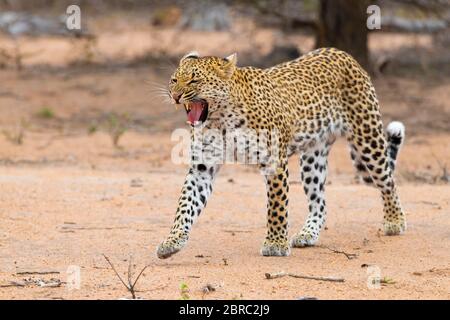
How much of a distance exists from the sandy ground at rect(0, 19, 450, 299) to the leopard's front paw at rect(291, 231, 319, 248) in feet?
0.41

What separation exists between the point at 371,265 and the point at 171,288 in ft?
5.71

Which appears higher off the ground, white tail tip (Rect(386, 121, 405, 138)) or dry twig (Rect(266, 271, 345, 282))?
white tail tip (Rect(386, 121, 405, 138))

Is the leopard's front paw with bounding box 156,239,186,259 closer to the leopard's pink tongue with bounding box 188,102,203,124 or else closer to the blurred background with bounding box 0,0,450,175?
the leopard's pink tongue with bounding box 188,102,203,124

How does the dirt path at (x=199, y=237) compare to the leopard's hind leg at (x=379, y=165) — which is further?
the leopard's hind leg at (x=379, y=165)

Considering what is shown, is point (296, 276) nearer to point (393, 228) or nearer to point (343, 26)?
point (393, 228)

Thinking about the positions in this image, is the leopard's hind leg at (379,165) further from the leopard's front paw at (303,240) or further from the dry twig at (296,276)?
the dry twig at (296,276)

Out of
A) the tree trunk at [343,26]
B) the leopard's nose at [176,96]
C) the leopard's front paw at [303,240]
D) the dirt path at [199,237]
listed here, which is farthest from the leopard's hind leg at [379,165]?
the tree trunk at [343,26]

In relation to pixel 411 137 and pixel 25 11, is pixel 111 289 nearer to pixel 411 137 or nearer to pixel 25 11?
pixel 411 137

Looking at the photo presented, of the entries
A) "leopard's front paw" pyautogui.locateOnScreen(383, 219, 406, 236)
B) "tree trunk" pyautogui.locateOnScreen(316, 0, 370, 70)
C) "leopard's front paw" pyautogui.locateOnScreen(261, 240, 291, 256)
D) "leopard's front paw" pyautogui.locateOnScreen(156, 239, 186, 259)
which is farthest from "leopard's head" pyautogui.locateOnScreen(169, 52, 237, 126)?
"tree trunk" pyautogui.locateOnScreen(316, 0, 370, 70)

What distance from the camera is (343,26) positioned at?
18469mm

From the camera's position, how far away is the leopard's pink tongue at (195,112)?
8383 mm

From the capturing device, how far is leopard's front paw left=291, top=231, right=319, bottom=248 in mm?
9352

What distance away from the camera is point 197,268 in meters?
8.17
